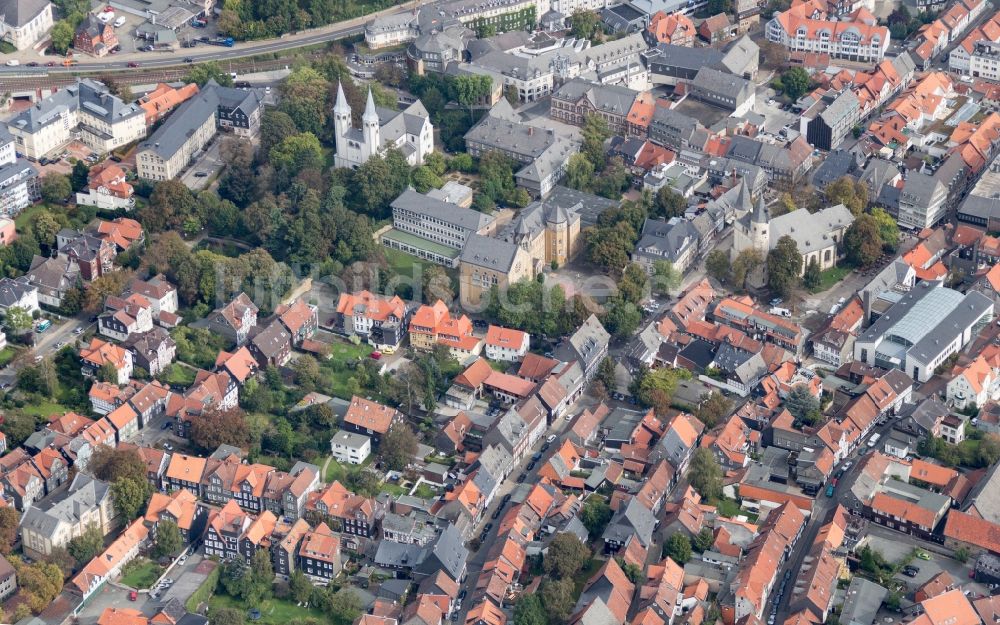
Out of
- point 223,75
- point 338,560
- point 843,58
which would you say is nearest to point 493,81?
point 223,75

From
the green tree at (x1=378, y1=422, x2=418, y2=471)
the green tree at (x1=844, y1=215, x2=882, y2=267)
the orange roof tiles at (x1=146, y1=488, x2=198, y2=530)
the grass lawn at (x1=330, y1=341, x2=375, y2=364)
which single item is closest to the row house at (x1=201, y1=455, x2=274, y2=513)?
the orange roof tiles at (x1=146, y1=488, x2=198, y2=530)

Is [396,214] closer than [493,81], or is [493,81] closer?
[396,214]

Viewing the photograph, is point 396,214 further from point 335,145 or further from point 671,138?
point 671,138

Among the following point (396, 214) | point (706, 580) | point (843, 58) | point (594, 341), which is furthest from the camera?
point (843, 58)

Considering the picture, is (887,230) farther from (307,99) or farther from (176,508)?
(176,508)

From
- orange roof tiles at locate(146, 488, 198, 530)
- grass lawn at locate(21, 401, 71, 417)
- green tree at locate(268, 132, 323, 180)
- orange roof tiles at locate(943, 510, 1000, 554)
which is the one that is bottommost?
grass lawn at locate(21, 401, 71, 417)

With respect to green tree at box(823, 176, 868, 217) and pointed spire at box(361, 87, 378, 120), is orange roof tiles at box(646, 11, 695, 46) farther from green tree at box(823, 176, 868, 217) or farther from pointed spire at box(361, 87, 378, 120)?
pointed spire at box(361, 87, 378, 120)

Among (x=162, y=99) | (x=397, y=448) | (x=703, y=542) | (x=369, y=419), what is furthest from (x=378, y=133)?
(x=703, y=542)

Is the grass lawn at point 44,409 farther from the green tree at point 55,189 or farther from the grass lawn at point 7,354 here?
the green tree at point 55,189
